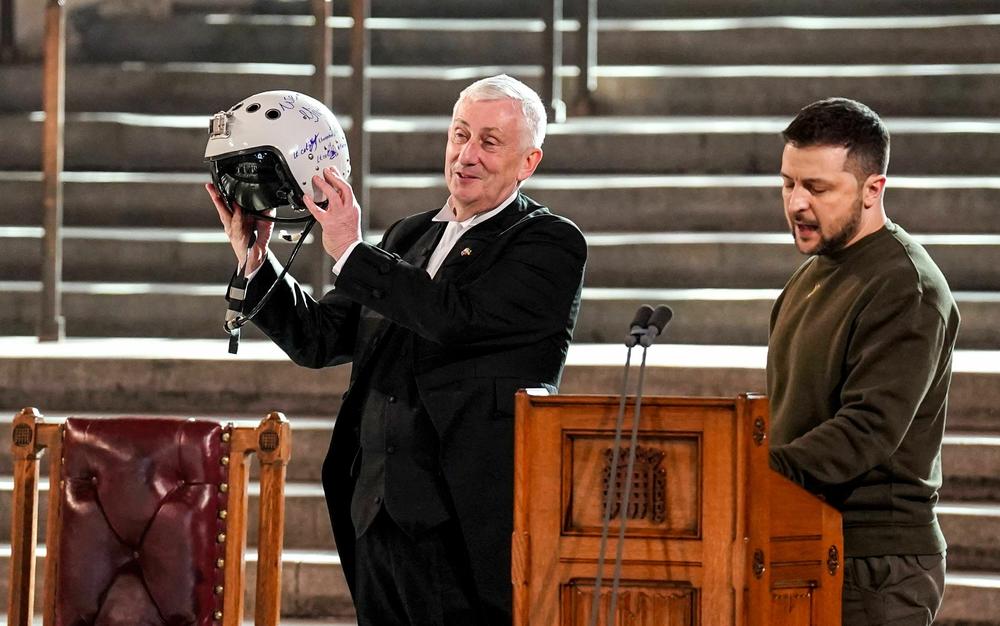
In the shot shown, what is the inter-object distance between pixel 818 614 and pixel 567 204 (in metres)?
3.45

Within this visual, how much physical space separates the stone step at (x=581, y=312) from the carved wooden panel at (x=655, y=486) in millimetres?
2968

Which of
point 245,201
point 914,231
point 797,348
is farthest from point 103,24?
point 797,348

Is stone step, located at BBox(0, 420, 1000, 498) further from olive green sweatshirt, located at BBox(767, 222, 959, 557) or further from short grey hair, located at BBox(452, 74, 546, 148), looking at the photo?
olive green sweatshirt, located at BBox(767, 222, 959, 557)

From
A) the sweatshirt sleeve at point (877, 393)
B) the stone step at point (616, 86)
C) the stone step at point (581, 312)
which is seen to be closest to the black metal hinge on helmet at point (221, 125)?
the sweatshirt sleeve at point (877, 393)

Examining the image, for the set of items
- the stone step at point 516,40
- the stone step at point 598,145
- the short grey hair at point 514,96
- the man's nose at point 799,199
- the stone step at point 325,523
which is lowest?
the stone step at point 325,523

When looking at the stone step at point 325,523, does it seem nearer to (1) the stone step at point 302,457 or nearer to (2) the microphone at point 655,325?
(1) the stone step at point 302,457

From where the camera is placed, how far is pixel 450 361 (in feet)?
7.91

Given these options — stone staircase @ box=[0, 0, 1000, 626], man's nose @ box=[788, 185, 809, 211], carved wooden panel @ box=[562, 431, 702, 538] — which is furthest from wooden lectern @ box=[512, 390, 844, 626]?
stone staircase @ box=[0, 0, 1000, 626]

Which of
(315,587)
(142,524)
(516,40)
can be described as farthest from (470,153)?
(516,40)

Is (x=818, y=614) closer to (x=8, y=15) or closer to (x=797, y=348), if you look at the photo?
(x=797, y=348)

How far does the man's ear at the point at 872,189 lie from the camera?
2172 mm

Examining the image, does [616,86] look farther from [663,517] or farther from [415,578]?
[663,517]

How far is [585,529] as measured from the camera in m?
1.95

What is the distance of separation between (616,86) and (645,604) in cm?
428
